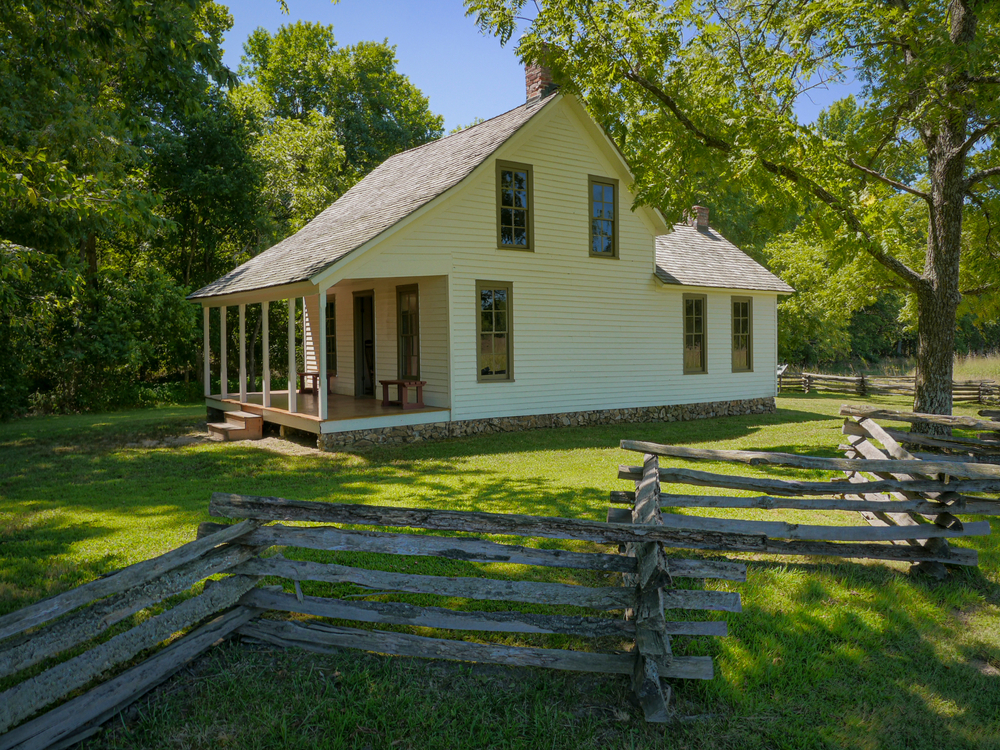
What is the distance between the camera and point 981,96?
9547mm

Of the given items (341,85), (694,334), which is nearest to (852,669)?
(694,334)

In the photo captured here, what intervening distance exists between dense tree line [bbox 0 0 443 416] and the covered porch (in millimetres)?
3291

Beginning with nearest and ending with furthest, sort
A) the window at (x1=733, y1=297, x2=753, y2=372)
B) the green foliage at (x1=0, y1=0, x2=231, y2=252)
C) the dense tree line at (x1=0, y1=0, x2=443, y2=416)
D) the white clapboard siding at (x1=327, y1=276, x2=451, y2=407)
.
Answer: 1. the green foliage at (x1=0, y1=0, x2=231, y2=252)
2. the dense tree line at (x1=0, y1=0, x2=443, y2=416)
3. the white clapboard siding at (x1=327, y1=276, x2=451, y2=407)
4. the window at (x1=733, y1=297, x2=753, y2=372)

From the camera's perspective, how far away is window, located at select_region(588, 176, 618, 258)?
15.2m

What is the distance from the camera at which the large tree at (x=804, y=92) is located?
376 inches

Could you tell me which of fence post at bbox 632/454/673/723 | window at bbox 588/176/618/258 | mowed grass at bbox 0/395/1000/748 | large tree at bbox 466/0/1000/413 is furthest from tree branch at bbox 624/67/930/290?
fence post at bbox 632/454/673/723

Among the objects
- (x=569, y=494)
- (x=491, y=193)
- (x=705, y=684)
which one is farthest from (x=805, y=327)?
(x=705, y=684)

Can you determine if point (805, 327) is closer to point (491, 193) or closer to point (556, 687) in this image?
point (491, 193)

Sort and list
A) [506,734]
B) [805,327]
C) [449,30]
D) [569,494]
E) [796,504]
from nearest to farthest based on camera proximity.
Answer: [506,734]
[796,504]
[569,494]
[449,30]
[805,327]

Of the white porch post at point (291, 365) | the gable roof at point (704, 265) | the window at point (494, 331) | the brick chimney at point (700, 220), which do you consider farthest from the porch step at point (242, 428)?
the brick chimney at point (700, 220)

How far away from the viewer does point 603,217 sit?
15.5 m

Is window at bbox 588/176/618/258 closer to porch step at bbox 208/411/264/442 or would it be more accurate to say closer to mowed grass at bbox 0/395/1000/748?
porch step at bbox 208/411/264/442

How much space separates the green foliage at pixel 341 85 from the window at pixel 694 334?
22.7 meters

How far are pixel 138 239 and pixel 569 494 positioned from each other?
24.8 meters
